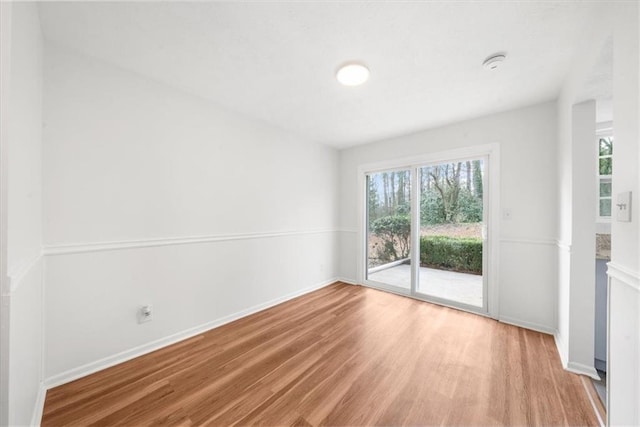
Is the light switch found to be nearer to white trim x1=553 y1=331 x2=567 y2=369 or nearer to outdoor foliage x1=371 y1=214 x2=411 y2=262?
white trim x1=553 y1=331 x2=567 y2=369

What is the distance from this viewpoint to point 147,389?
1598mm

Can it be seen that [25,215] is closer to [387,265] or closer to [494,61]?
[494,61]

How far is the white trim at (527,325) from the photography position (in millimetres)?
2365

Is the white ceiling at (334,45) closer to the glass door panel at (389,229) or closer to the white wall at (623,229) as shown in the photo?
the white wall at (623,229)

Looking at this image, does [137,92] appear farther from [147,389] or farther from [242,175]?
[147,389]

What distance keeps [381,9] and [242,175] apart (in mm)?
2068

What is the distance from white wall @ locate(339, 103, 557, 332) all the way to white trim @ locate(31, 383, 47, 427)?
3.94 metres

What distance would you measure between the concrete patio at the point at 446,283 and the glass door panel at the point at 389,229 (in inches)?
0.6

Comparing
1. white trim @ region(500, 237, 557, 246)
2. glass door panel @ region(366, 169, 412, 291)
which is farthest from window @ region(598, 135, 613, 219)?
glass door panel @ region(366, 169, 412, 291)

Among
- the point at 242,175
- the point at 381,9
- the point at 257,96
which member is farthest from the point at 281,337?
the point at 381,9

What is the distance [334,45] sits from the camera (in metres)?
1.63

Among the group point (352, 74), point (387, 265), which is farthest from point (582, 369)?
point (352, 74)

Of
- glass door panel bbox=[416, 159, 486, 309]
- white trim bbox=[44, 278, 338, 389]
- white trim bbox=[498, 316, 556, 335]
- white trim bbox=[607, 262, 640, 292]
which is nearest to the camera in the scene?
white trim bbox=[607, 262, 640, 292]

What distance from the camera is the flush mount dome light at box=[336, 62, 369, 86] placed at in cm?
185
